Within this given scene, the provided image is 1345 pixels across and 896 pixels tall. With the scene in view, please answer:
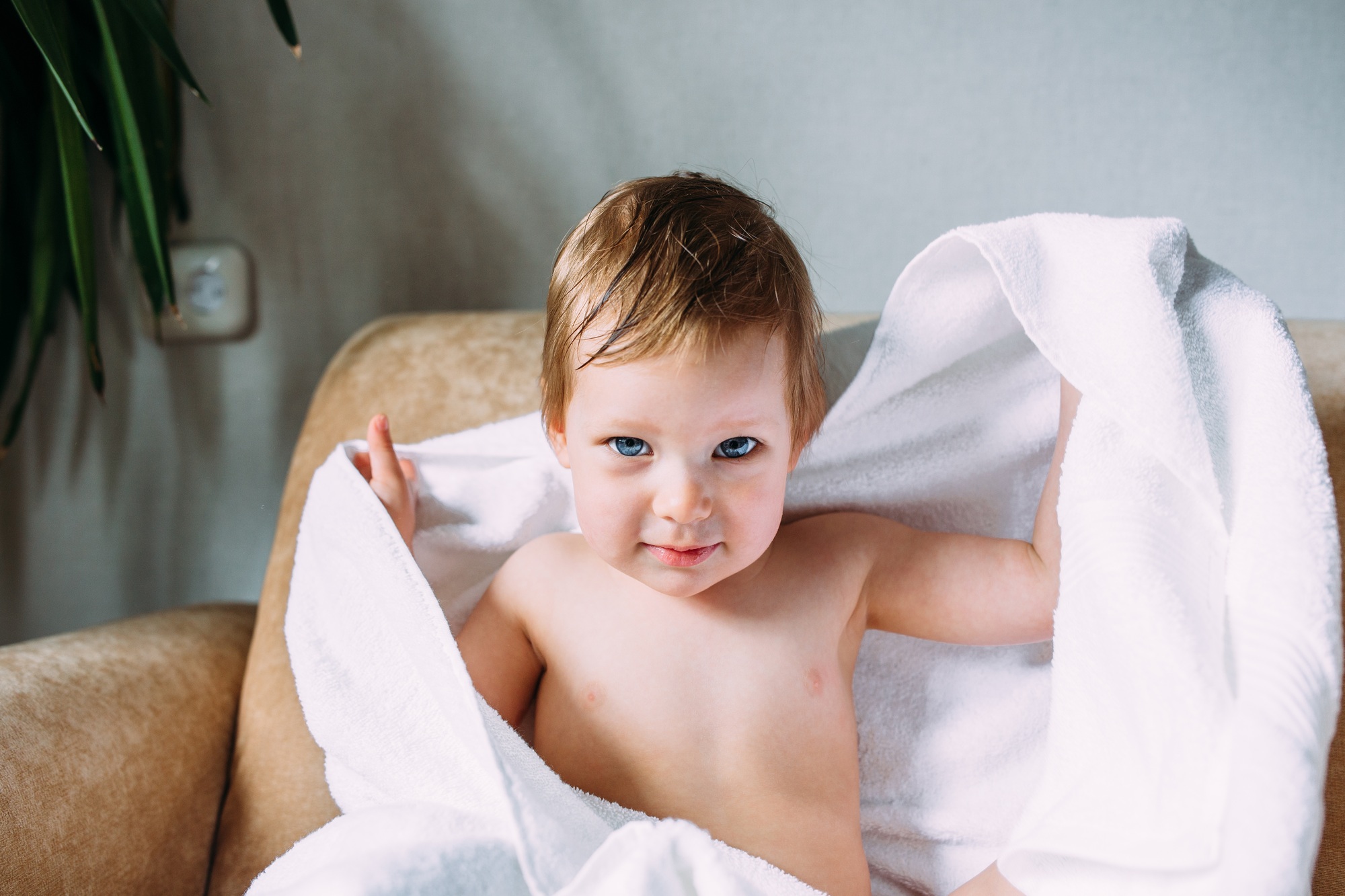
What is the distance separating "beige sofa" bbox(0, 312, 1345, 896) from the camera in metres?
Answer: 0.69

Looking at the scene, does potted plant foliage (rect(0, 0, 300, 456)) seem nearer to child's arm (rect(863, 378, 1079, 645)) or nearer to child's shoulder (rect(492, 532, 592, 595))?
child's shoulder (rect(492, 532, 592, 595))

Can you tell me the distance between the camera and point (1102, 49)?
97cm

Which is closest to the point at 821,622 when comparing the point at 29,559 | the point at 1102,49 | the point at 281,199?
the point at 1102,49

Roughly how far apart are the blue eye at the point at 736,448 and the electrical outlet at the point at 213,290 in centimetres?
82

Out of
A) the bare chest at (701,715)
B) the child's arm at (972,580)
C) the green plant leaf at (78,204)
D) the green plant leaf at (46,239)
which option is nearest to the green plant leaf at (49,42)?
the green plant leaf at (78,204)

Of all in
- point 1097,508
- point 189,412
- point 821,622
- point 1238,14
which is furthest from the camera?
point 189,412

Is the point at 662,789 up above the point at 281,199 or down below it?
below

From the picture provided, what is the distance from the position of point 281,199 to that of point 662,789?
89cm

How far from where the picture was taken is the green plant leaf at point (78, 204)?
866 millimetres

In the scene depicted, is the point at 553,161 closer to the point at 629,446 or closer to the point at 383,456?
the point at 383,456

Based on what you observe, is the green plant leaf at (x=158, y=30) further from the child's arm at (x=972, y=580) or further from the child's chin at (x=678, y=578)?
the child's arm at (x=972, y=580)

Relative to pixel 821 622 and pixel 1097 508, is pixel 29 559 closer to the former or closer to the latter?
pixel 821 622

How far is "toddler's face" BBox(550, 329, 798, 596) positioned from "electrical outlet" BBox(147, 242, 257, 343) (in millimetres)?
717

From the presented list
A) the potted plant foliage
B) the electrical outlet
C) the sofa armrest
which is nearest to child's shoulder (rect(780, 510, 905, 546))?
the sofa armrest
